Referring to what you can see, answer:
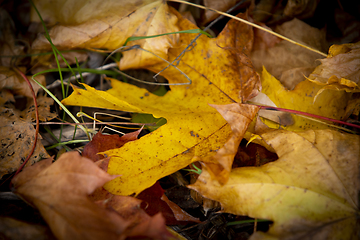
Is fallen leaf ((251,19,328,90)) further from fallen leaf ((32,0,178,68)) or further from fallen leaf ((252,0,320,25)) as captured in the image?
fallen leaf ((32,0,178,68))

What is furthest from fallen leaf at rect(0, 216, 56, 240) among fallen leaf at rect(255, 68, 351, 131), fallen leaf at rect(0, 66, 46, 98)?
fallen leaf at rect(255, 68, 351, 131)

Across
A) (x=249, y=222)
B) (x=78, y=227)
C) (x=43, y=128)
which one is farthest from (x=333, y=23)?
(x=43, y=128)

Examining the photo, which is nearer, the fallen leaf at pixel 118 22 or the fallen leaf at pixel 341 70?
the fallen leaf at pixel 341 70

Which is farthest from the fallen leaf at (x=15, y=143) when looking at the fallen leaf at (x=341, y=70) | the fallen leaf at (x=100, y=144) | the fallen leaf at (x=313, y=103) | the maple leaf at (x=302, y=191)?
the fallen leaf at (x=341, y=70)

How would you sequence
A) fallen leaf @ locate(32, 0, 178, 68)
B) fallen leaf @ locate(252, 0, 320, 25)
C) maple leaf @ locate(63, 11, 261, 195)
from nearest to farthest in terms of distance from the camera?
maple leaf @ locate(63, 11, 261, 195) → fallen leaf @ locate(32, 0, 178, 68) → fallen leaf @ locate(252, 0, 320, 25)

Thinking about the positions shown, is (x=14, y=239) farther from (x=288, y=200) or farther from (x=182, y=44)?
(x=182, y=44)

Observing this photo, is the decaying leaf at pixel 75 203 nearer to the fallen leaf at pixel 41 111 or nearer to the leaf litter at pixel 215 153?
the leaf litter at pixel 215 153
